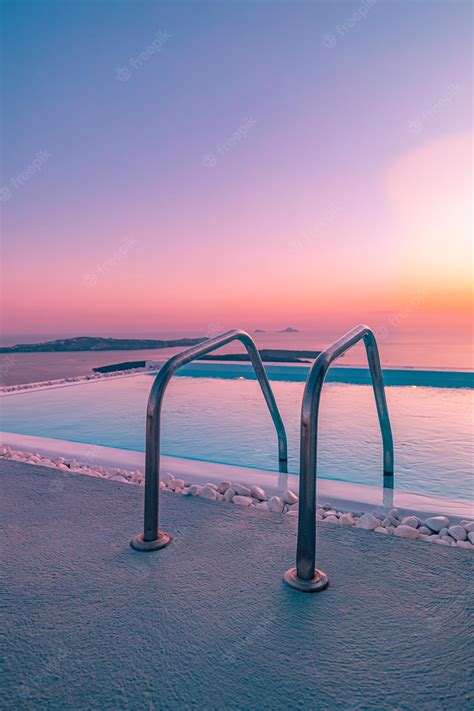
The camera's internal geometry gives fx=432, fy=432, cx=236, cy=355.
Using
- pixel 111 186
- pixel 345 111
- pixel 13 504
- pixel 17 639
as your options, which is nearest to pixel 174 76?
pixel 345 111

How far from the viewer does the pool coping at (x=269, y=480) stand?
2738 millimetres

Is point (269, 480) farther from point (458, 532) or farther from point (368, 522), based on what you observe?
point (458, 532)

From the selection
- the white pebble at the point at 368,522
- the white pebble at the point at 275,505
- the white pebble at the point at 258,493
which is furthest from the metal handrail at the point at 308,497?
the white pebble at the point at 258,493

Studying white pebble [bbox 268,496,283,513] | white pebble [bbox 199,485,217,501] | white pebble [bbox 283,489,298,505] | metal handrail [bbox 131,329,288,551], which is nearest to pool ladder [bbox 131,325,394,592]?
metal handrail [bbox 131,329,288,551]

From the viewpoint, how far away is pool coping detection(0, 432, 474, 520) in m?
2.74

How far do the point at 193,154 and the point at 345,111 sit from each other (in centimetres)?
507

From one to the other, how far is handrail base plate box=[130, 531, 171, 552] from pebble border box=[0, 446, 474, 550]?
65 centimetres

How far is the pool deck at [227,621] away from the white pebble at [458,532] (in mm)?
230

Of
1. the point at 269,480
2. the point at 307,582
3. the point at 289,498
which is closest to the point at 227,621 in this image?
the point at 307,582

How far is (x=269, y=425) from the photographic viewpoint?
7688 millimetres

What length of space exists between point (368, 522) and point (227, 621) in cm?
118

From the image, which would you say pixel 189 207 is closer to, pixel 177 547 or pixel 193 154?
pixel 193 154

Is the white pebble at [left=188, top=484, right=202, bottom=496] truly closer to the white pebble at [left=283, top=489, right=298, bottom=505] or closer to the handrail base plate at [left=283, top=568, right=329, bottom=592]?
the white pebble at [left=283, top=489, right=298, bottom=505]

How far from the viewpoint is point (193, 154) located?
1364cm
